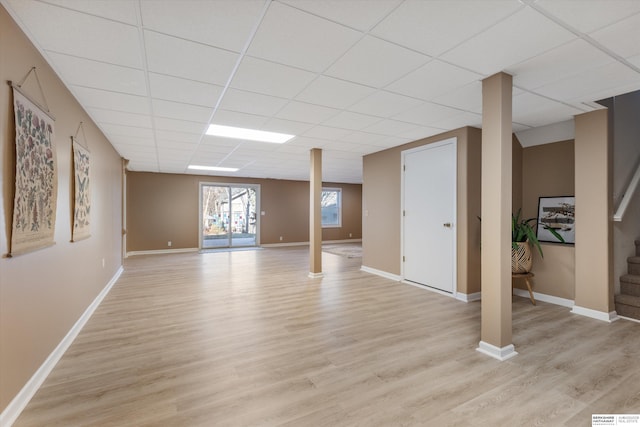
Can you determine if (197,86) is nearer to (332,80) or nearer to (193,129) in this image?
(332,80)

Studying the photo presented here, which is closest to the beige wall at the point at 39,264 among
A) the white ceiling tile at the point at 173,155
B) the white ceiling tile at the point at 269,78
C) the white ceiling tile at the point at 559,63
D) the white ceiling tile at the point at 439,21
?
the white ceiling tile at the point at 269,78

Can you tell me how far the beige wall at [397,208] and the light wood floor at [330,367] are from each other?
0.73 meters

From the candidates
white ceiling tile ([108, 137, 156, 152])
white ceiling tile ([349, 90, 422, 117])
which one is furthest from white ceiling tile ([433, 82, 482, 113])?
white ceiling tile ([108, 137, 156, 152])

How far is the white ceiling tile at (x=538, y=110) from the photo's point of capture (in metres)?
3.15

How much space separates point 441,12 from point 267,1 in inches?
39.8

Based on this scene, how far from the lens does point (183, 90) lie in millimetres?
2828

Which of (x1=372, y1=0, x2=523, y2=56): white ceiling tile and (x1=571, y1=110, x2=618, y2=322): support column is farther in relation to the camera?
(x1=571, y1=110, x2=618, y2=322): support column

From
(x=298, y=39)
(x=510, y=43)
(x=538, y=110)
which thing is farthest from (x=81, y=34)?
(x=538, y=110)

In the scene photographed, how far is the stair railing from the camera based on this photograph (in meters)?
3.39

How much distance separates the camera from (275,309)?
377 cm

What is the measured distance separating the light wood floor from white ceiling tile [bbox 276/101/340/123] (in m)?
2.39

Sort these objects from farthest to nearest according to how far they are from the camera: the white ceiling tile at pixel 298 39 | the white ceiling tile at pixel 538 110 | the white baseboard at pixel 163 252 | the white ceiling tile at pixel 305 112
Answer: the white baseboard at pixel 163 252, the white ceiling tile at pixel 305 112, the white ceiling tile at pixel 538 110, the white ceiling tile at pixel 298 39

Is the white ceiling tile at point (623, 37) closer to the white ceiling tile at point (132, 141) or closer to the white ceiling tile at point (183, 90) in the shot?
the white ceiling tile at point (183, 90)

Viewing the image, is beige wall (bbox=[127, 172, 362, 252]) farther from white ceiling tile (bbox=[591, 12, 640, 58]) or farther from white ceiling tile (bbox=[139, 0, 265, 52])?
white ceiling tile (bbox=[591, 12, 640, 58])
